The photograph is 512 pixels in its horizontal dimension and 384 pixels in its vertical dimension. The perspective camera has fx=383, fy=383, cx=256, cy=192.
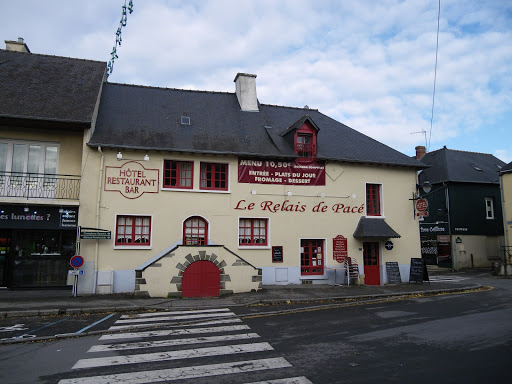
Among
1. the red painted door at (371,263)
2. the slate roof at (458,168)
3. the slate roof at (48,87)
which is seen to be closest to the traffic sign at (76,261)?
the slate roof at (48,87)

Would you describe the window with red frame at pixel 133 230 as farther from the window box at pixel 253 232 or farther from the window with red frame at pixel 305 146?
the window with red frame at pixel 305 146

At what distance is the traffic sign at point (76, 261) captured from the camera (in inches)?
531

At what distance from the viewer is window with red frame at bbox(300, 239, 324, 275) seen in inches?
682

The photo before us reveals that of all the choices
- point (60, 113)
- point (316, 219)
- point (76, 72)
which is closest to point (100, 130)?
point (60, 113)

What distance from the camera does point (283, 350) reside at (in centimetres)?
709

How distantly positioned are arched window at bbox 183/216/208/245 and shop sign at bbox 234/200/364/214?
1.65 metres

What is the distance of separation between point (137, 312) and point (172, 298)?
2.06 meters

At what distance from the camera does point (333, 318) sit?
33.6 feet

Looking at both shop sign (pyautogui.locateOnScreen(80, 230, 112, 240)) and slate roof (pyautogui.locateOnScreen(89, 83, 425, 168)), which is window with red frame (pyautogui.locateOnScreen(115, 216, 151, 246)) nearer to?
shop sign (pyautogui.locateOnScreen(80, 230, 112, 240))

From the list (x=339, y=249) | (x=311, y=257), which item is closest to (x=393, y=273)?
(x=339, y=249)

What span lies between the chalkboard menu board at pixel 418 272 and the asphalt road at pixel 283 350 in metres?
7.06

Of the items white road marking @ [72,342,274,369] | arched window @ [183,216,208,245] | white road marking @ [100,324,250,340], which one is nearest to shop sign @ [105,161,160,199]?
arched window @ [183,216,208,245]

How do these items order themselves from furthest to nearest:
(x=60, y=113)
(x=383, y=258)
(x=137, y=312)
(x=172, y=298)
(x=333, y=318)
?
(x=383, y=258), (x=60, y=113), (x=172, y=298), (x=137, y=312), (x=333, y=318)

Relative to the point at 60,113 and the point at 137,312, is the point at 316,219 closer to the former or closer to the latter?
the point at 137,312
